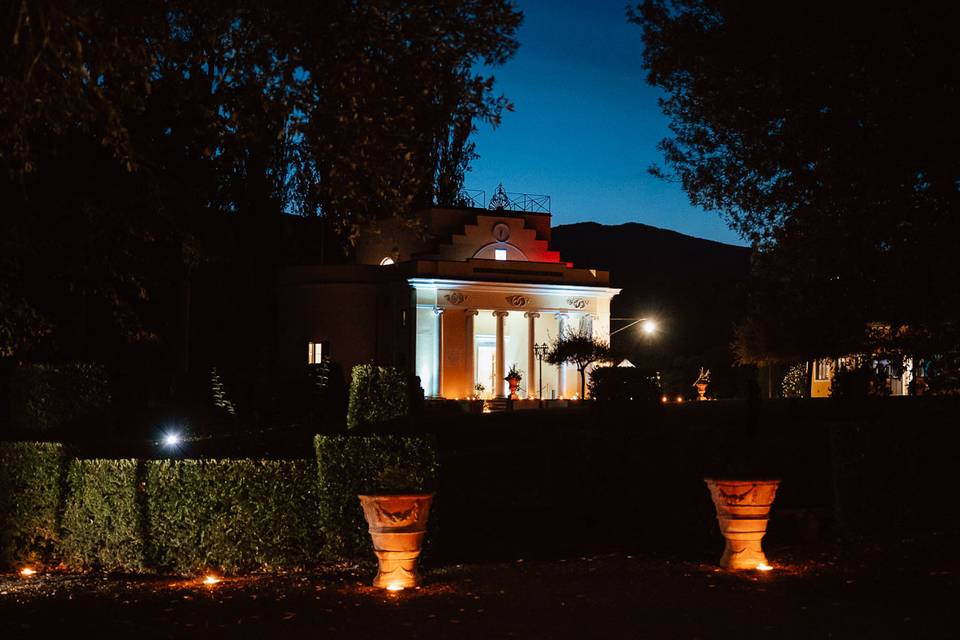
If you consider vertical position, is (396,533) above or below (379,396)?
below

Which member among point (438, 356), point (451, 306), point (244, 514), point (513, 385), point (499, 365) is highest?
point (451, 306)

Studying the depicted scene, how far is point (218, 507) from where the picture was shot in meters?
12.8

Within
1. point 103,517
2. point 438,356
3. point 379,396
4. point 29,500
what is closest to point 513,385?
point 438,356

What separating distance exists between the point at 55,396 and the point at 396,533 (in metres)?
7.14

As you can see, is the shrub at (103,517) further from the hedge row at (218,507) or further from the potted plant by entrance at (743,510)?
the potted plant by entrance at (743,510)

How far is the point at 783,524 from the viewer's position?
1570cm

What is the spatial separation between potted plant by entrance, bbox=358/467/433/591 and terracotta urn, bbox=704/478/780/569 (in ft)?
10.3

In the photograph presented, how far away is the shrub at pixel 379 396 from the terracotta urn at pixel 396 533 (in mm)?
5834

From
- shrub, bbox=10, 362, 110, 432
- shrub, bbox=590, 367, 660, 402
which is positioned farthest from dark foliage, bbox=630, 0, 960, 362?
shrub, bbox=10, 362, 110, 432

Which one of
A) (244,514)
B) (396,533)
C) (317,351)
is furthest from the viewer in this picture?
(317,351)

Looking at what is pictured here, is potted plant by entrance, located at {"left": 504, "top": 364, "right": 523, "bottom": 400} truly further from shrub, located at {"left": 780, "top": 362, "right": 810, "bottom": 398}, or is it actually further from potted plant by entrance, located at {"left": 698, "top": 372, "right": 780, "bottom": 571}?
potted plant by entrance, located at {"left": 698, "top": 372, "right": 780, "bottom": 571}

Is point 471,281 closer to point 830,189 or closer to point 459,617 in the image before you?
point 830,189

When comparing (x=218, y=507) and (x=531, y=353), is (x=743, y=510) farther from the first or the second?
(x=531, y=353)

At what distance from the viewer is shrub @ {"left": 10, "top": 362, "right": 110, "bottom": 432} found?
15.8 metres
